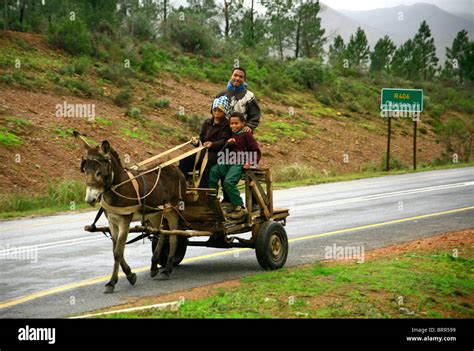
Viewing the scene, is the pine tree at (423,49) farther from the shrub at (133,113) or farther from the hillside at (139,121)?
the shrub at (133,113)

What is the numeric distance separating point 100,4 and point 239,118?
35.7 meters

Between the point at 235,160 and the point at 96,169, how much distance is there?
8.62 feet

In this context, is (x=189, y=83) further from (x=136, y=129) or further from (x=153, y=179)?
(x=153, y=179)

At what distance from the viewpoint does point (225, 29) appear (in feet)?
198

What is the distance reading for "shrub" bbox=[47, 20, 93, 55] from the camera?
39031 millimetres

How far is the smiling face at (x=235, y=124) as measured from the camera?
11508 mm

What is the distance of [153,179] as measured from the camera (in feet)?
35.2

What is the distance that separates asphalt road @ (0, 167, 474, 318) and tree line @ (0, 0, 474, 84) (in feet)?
47.8

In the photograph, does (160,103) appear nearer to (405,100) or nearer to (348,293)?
(405,100)

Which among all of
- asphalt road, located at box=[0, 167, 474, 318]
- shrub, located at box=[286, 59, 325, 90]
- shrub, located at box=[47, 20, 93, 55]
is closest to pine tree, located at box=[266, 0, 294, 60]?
shrub, located at box=[286, 59, 325, 90]

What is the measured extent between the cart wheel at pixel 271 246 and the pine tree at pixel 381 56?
62241 mm

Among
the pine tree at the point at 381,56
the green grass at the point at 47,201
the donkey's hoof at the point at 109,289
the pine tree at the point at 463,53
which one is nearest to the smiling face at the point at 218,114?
the donkey's hoof at the point at 109,289

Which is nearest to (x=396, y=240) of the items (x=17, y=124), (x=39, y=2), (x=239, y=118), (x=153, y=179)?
(x=239, y=118)

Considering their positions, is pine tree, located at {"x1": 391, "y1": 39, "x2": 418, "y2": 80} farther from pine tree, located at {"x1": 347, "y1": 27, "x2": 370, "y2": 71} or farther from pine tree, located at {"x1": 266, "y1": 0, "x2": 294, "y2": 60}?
pine tree, located at {"x1": 266, "y1": 0, "x2": 294, "y2": 60}
